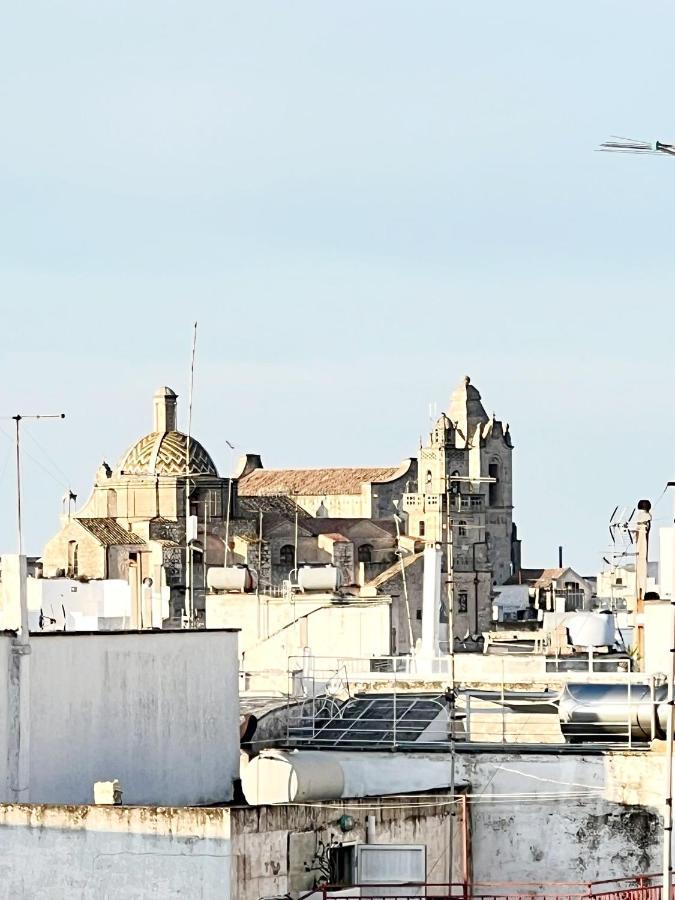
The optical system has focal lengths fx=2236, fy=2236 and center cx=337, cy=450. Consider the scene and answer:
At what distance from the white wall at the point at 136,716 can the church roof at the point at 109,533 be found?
57.9m

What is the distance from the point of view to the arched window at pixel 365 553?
298ft

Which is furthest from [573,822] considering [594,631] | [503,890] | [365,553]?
[365,553]

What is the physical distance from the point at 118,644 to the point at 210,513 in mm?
65529

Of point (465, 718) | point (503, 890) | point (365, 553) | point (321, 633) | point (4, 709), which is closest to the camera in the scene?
point (4, 709)

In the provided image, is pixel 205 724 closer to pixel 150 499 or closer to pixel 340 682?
pixel 340 682

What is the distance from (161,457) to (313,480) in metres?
28.0

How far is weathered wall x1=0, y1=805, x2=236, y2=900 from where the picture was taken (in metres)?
14.0

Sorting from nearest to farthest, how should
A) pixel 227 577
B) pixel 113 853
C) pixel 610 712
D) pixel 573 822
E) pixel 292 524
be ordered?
pixel 113 853
pixel 573 822
pixel 610 712
pixel 227 577
pixel 292 524

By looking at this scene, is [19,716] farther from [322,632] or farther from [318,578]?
[318,578]

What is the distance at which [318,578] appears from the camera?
34000 mm

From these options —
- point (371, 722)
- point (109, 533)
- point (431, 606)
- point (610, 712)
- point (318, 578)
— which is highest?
point (109, 533)

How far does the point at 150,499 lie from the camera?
269 ft

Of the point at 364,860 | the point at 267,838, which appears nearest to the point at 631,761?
the point at 364,860

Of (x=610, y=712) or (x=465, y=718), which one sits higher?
(x=610, y=712)
